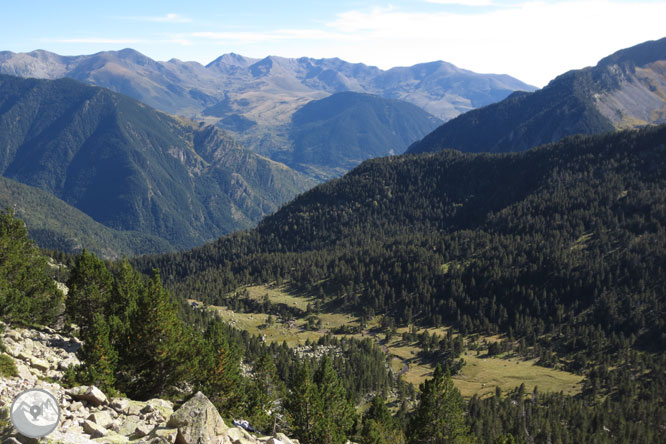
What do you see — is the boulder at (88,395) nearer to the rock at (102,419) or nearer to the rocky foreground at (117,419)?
the rocky foreground at (117,419)

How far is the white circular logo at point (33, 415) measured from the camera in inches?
1136

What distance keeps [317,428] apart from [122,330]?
95.1ft

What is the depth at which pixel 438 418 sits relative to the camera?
71.2m

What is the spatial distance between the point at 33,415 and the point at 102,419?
10.8 meters

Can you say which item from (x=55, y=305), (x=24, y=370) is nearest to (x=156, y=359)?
(x=24, y=370)

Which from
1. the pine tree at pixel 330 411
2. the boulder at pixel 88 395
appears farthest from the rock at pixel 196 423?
the pine tree at pixel 330 411

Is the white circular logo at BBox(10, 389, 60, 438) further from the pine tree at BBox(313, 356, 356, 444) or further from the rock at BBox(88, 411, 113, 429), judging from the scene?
the pine tree at BBox(313, 356, 356, 444)

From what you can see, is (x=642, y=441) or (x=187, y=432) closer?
(x=187, y=432)

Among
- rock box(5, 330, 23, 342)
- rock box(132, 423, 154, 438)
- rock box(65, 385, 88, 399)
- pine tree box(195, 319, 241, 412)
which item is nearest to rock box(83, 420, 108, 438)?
rock box(132, 423, 154, 438)

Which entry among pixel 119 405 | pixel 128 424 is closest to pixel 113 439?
pixel 128 424

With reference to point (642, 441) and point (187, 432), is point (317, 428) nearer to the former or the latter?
point (187, 432)

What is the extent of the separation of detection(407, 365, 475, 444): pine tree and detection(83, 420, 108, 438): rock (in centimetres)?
4882

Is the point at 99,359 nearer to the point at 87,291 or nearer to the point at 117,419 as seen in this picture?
the point at 117,419

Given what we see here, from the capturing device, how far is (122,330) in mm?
59219
